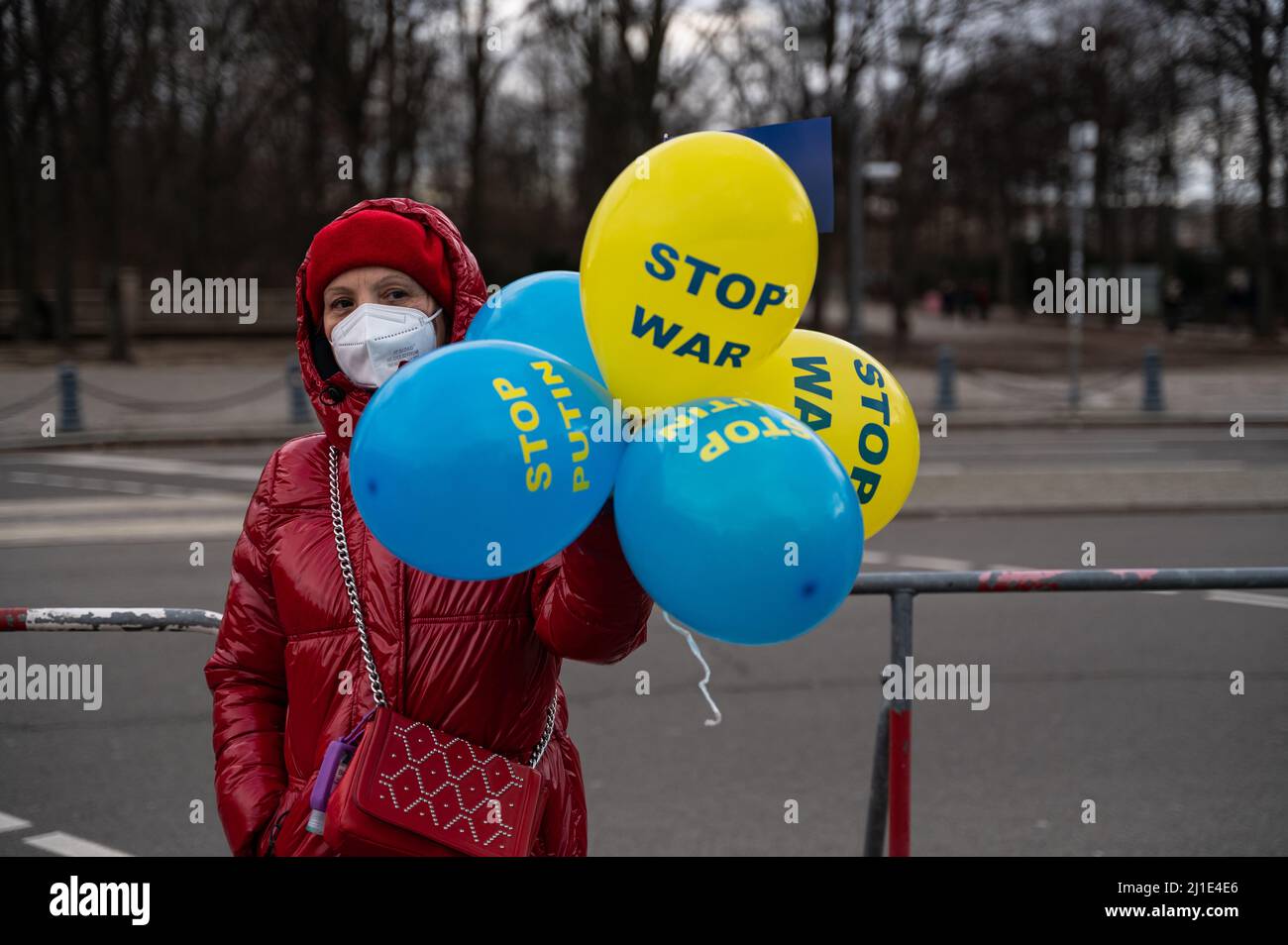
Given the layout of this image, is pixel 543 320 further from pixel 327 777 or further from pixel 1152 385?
pixel 1152 385

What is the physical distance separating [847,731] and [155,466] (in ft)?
36.9

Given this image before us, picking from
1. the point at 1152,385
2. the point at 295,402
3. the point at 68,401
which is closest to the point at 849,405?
the point at 68,401

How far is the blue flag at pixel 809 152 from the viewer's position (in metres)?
2.04

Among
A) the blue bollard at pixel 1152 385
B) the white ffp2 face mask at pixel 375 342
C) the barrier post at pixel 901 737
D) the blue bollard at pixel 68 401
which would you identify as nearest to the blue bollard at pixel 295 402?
the blue bollard at pixel 68 401

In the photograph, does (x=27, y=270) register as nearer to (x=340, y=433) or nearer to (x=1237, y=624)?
(x=1237, y=624)

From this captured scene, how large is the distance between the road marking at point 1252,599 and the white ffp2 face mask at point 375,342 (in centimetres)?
655

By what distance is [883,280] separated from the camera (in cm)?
7231

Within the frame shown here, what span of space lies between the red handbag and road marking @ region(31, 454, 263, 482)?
A: 39.2ft

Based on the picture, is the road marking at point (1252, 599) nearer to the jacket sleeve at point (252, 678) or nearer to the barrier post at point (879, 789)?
the barrier post at point (879, 789)

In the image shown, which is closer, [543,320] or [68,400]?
[543,320]

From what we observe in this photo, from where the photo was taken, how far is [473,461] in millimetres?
1686

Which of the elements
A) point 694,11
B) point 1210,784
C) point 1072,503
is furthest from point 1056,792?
point 694,11
